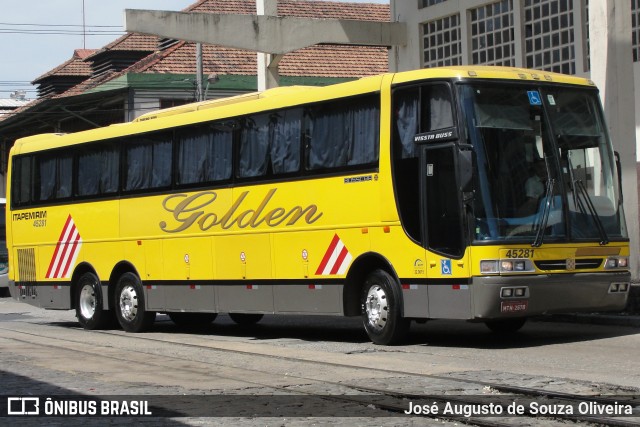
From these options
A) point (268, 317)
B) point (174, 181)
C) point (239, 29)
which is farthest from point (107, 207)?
point (239, 29)

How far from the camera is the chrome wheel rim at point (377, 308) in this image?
15.8 metres

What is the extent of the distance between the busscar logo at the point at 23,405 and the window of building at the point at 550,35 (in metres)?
16.3

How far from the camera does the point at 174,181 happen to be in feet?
64.3

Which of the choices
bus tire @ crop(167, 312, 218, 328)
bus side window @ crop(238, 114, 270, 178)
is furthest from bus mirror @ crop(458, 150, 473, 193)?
bus tire @ crop(167, 312, 218, 328)

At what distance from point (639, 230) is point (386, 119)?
6.82 metres

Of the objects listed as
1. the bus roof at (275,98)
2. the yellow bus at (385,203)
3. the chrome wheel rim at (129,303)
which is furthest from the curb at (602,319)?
the chrome wheel rim at (129,303)

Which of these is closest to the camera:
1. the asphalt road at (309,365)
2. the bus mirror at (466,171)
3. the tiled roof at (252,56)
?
the asphalt road at (309,365)

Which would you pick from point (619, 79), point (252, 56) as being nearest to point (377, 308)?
point (619, 79)

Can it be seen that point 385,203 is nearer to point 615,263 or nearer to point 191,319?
point 615,263

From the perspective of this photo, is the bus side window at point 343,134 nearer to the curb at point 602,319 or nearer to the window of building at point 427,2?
the curb at point 602,319

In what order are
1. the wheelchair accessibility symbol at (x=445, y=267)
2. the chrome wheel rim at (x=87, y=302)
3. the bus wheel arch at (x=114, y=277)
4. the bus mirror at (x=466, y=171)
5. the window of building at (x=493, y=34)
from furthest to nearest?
the window of building at (x=493, y=34)
the chrome wheel rim at (x=87, y=302)
the bus wheel arch at (x=114, y=277)
the wheelchair accessibility symbol at (x=445, y=267)
the bus mirror at (x=466, y=171)

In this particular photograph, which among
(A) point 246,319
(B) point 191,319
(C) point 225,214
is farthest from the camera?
(B) point 191,319

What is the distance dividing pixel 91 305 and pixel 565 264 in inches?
378

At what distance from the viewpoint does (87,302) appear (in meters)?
21.8
